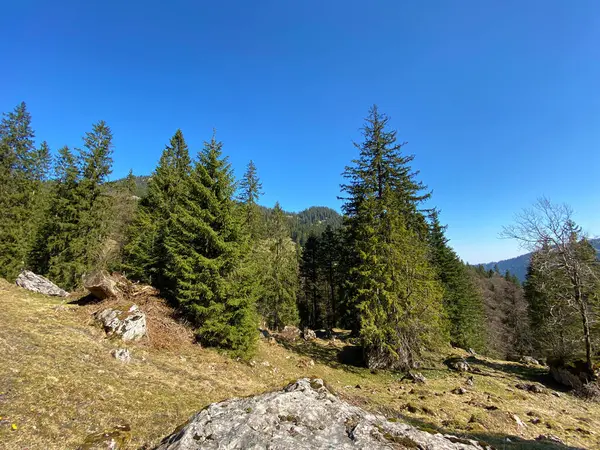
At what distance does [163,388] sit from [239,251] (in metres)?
6.45

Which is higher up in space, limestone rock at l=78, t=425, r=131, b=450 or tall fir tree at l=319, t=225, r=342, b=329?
tall fir tree at l=319, t=225, r=342, b=329

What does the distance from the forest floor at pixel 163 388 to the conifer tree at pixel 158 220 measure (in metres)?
3.58

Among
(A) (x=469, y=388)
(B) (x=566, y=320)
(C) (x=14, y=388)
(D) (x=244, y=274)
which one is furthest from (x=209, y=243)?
(B) (x=566, y=320)

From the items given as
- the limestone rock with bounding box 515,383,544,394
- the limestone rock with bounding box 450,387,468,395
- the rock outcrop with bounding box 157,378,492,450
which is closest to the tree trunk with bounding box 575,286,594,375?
the limestone rock with bounding box 515,383,544,394

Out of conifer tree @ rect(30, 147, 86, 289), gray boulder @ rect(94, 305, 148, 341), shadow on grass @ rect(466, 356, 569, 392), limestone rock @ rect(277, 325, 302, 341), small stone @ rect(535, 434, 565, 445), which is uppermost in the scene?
conifer tree @ rect(30, 147, 86, 289)

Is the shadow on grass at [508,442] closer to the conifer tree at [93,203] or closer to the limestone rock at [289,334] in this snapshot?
the limestone rock at [289,334]

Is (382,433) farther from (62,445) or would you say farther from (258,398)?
(62,445)

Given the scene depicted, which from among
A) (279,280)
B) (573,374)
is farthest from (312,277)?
(573,374)

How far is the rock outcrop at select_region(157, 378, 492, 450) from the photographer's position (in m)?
3.55

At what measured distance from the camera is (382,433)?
382cm

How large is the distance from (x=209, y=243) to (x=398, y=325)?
1102cm

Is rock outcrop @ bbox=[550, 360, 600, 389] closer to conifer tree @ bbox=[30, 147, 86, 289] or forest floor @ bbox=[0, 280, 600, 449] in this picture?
forest floor @ bbox=[0, 280, 600, 449]

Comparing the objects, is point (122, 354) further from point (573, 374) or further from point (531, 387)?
point (573, 374)

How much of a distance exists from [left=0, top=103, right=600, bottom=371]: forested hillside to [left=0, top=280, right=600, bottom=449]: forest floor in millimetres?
1647
